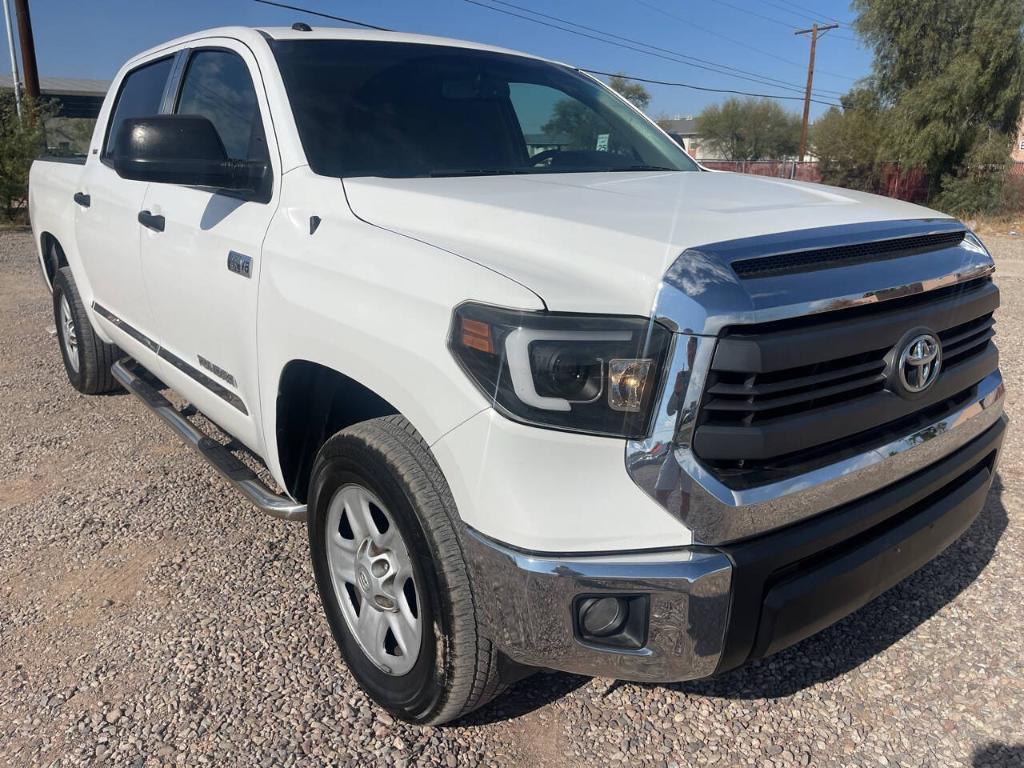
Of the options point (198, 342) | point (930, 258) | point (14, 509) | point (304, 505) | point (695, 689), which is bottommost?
point (14, 509)

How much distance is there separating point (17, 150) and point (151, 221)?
14.8m

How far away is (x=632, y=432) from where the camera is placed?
5.49ft

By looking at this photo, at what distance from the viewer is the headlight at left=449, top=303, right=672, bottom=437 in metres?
1.66

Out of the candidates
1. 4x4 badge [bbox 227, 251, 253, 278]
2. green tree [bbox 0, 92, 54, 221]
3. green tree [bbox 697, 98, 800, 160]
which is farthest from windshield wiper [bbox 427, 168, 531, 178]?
green tree [bbox 697, 98, 800, 160]

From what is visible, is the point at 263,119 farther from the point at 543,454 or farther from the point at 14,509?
the point at 14,509

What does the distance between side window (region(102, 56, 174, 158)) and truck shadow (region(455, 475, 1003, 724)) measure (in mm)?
2917

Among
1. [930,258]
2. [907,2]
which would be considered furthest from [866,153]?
[930,258]

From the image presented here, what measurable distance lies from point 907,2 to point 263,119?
27.3 meters

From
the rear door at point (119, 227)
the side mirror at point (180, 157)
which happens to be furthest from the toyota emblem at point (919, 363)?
the rear door at point (119, 227)

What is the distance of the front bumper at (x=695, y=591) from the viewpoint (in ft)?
5.57

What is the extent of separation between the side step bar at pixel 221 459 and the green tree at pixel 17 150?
13.6 metres

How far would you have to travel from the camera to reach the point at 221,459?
3156 millimetres

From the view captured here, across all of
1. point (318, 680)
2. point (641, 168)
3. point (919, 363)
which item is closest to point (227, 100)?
point (641, 168)

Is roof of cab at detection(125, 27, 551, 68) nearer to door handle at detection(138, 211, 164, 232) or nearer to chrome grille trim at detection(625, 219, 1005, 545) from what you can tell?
door handle at detection(138, 211, 164, 232)
